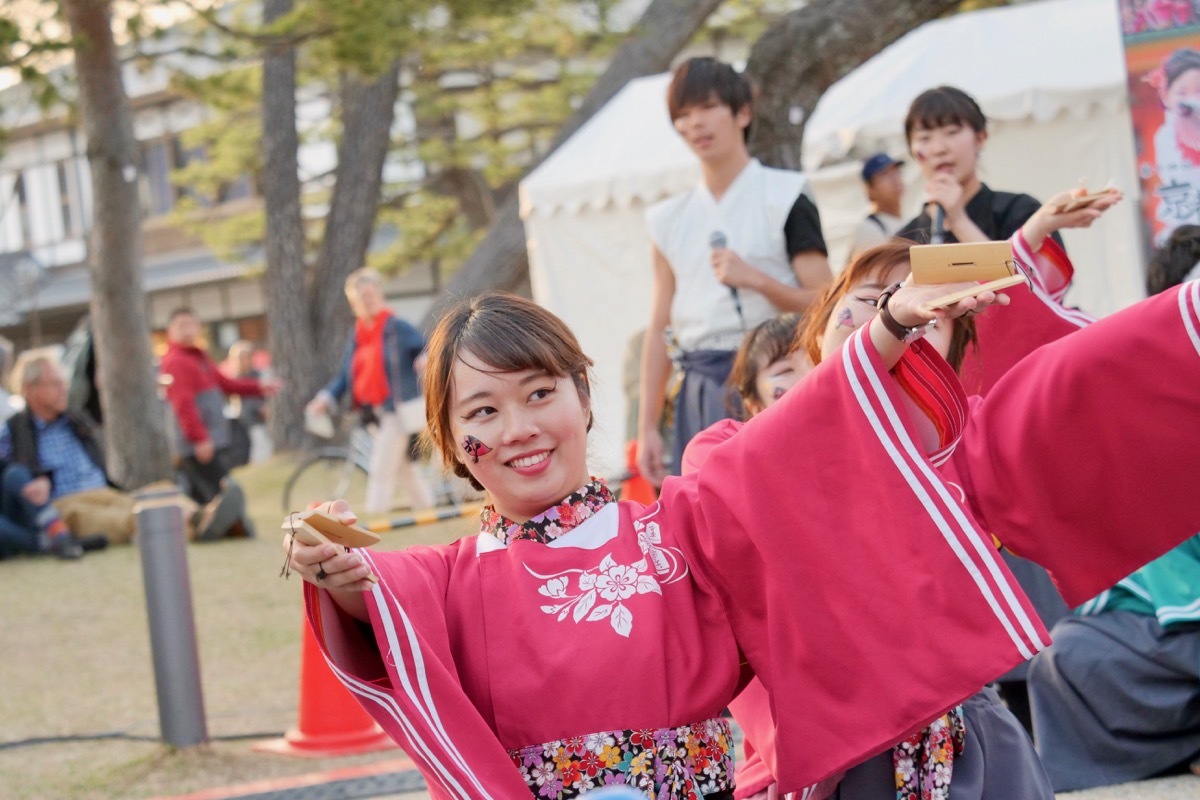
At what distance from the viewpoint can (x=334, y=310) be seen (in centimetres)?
1544

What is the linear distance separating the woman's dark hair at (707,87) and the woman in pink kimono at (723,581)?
186cm

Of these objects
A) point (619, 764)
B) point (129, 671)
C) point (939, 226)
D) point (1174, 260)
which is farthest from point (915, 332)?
point (129, 671)

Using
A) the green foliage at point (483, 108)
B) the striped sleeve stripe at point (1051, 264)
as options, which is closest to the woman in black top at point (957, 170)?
the striped sleeve stripe at point (1051, 264)

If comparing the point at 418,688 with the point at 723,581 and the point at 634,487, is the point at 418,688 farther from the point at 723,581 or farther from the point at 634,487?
the point at 634,487

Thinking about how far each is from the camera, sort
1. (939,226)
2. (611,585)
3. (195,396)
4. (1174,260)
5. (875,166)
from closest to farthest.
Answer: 1. (611,585)
2. (939,226)
3. (1174,260)
4. (875,166)
5. (195,396)

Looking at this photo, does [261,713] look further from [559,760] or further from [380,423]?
[380,423]

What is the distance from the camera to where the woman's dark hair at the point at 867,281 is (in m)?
2.25

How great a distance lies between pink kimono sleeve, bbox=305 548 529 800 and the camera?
1942 millimetres

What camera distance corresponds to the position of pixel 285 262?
50.1ft

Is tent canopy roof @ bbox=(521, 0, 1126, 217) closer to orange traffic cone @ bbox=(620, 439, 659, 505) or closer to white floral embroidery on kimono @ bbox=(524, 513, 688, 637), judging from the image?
orange traffic cone @ bbox=(620, 439, 659, 505)

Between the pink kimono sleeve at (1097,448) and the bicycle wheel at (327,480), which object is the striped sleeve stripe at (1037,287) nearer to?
the pink kimono sleeve at (1097,448)

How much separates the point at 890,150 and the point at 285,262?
8.60 metres

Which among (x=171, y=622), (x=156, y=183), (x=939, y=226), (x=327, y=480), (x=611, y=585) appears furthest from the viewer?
(x=156, y=183)

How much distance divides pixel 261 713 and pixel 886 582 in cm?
374
